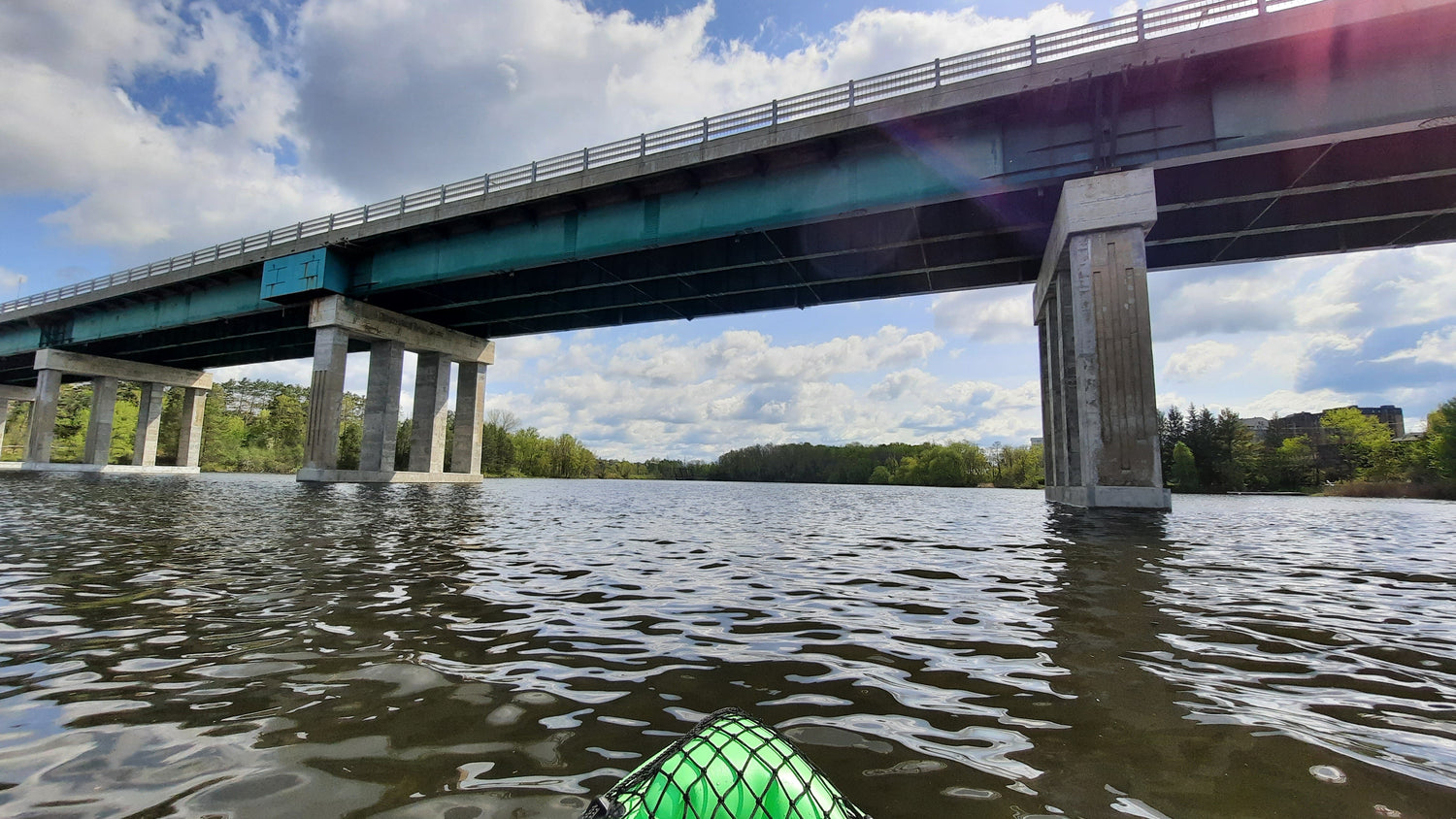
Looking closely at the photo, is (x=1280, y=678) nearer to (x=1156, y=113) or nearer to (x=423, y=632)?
(x=423, y=632)

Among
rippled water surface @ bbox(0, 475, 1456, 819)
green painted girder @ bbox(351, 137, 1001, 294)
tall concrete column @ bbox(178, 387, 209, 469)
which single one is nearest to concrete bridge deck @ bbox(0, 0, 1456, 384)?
green painted girder @ bbox(351, 137, 1001, 294)

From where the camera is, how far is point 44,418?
169 ft

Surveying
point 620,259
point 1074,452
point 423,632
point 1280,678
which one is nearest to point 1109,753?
point 1280,678

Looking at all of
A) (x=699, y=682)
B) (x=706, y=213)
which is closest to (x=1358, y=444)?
(x=706, y=213)

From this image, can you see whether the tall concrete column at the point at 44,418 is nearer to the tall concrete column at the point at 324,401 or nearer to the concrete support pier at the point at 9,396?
the concrete support pier at the point at 9,396

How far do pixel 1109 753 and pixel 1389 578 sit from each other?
9.29 meters

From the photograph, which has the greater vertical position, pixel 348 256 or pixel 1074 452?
pixel 348 256

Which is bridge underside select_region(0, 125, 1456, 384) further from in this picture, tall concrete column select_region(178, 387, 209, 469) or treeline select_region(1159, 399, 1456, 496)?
treeline select_region(1159, 399, 1456, 496)

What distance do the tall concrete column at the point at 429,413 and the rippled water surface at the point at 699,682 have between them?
34.2 m

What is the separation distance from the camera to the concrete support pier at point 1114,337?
1853 cm

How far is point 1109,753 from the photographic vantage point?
2.76 metres

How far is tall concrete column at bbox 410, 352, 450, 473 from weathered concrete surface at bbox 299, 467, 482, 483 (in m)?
0.70

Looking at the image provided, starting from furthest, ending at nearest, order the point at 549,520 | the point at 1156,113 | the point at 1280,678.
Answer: the point at 1156,113
the point at 549,520
the point at 1280,678

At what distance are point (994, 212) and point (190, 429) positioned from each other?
7357 cm
